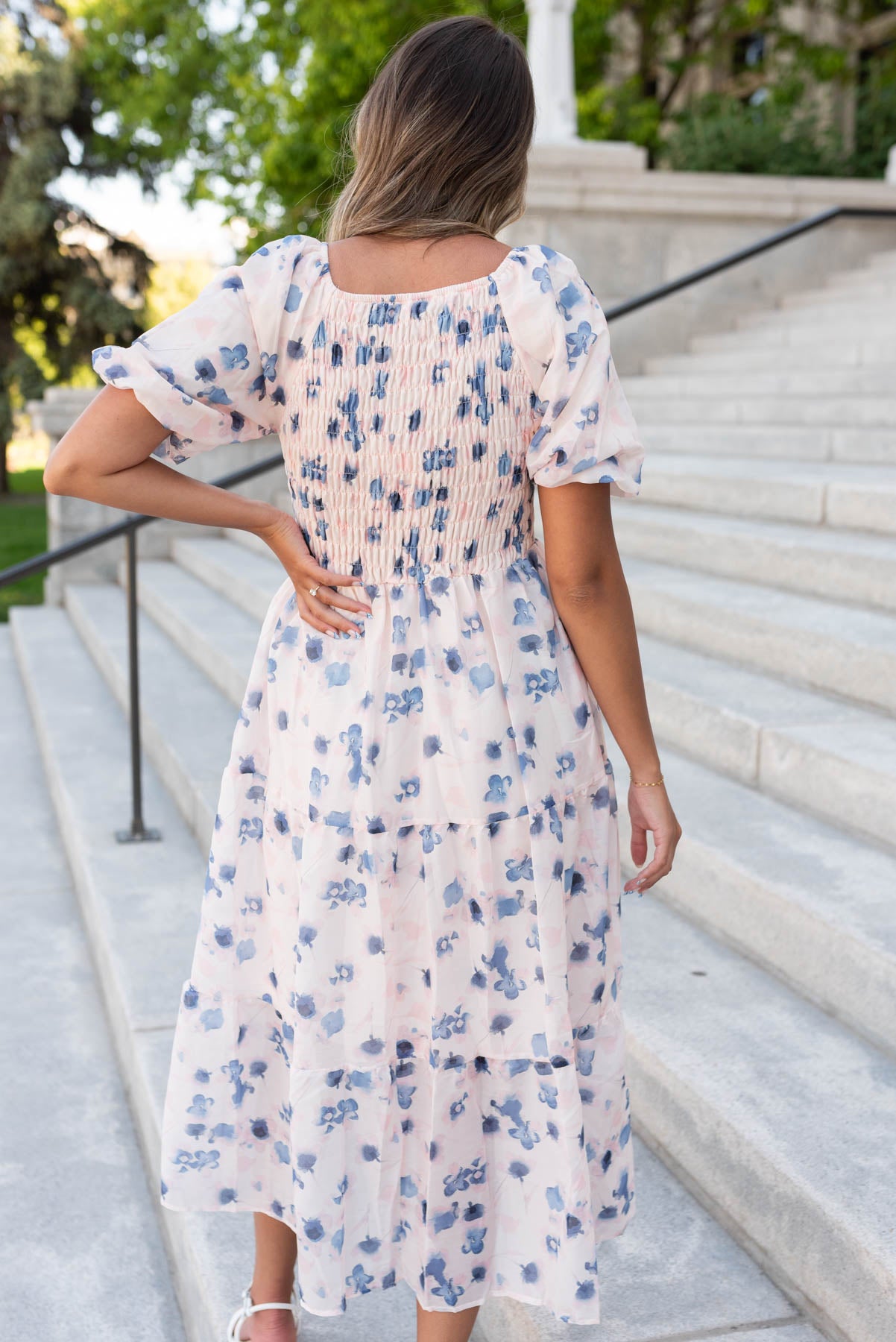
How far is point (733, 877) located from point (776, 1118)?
0.71 m

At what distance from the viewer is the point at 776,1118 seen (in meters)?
2.07

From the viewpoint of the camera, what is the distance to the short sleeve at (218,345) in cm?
152

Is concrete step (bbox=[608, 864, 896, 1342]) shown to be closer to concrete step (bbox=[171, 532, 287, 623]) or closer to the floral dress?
the floral dress

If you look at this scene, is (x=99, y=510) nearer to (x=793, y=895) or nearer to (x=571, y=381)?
(x=793, y=895)

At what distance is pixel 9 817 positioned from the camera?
16.7 feet

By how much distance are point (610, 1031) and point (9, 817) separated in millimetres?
3899

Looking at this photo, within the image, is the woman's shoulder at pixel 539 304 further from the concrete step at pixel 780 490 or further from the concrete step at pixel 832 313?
the concrete step at pixel 832 313

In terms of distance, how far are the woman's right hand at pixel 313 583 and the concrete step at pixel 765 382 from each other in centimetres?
477

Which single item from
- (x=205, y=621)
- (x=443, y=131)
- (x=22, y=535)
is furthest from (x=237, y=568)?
(x=22, y=535)

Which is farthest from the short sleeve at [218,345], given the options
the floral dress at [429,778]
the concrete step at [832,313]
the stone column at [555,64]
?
the stone column at [555,64]

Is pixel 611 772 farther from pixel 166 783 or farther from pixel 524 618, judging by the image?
pixel 166 783

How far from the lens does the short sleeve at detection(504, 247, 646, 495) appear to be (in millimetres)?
1493

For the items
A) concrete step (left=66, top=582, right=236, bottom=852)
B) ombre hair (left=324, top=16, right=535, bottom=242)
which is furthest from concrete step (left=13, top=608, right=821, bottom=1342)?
ombre hair (left=324, top=16, right=535, bottom=242)

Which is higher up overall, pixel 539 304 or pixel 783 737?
pixel 539 304
